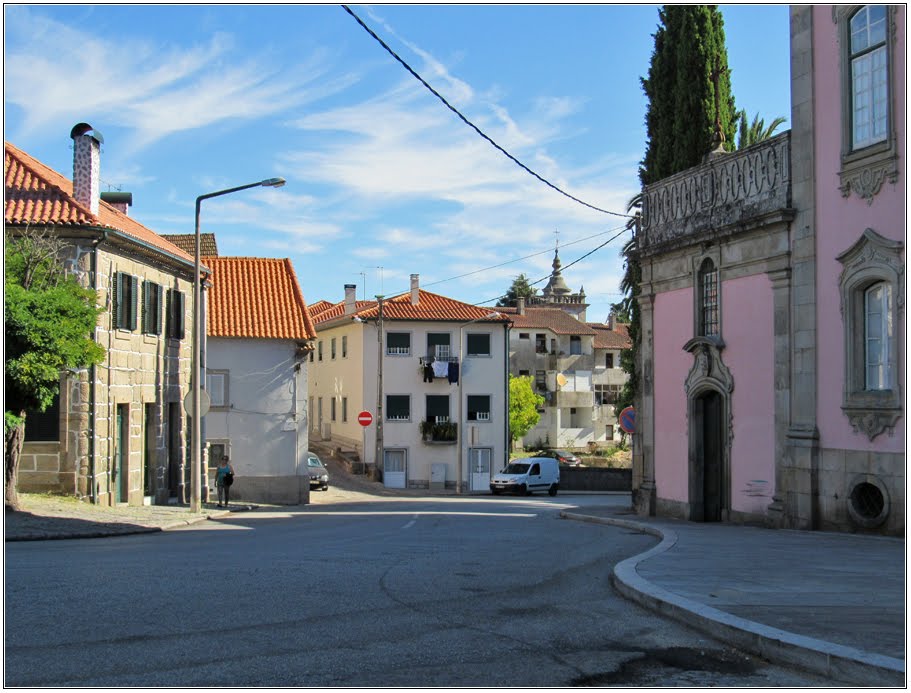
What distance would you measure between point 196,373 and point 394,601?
15853 millimetres

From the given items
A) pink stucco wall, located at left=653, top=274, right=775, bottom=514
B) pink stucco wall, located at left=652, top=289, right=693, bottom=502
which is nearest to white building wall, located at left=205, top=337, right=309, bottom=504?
pink stucco wall, located at left=652, top=289, right=693, bottom=502

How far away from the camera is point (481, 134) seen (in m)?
18.8

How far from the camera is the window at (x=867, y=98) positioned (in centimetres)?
1619

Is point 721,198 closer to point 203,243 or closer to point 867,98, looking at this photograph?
point 867,98

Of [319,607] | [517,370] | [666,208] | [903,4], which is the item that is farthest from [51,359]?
[517,370]

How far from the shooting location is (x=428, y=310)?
2249 inches

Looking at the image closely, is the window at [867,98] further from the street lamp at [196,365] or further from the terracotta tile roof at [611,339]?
the terracotta tile roof at [611,339]

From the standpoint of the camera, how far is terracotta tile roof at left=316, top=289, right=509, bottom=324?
184 ft

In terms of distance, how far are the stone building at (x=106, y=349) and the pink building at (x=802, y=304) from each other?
12548mm

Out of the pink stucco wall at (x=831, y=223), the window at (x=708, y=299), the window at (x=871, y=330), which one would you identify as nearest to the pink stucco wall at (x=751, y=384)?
the window at (x=708, y=299)

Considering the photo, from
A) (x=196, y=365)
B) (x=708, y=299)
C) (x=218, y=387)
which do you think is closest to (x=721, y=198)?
(x=708, y=299)

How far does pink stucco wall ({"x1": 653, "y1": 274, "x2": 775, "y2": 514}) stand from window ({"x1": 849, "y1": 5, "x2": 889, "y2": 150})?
3.61 metres

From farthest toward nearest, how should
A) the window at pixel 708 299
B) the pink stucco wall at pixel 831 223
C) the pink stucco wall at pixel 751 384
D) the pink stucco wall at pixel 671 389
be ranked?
the pink stucco wall at pixel 671 389 → the window at pixel 708 299 → the pink stucco wall at pixel 751 384 → the pink stucco wall at pixel 831 223

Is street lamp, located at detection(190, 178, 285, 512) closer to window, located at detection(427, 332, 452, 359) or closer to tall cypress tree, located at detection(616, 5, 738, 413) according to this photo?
tall cypress tree, located at detection(616, 5, 738, 413)
